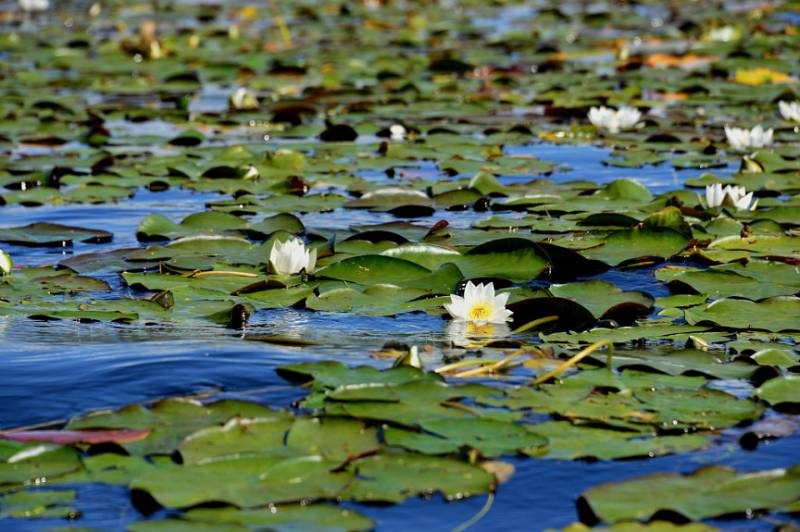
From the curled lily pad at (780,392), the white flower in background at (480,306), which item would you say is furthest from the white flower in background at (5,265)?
the curled lily pad at (780,392)

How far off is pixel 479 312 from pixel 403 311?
1.10 ft

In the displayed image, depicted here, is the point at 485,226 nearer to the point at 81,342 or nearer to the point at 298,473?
the point at 81,342

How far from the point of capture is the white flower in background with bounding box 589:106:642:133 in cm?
777

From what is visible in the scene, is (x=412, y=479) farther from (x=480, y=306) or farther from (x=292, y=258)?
(x=292, y=258)

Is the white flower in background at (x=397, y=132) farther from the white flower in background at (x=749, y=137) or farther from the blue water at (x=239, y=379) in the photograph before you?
the blue water at (x=239, y=379)

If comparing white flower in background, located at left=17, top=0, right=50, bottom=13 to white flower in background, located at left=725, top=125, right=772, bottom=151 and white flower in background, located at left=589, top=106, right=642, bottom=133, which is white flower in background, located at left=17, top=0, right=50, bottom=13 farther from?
white flower in background, located at left=725, top=125, right=772, bottom=151

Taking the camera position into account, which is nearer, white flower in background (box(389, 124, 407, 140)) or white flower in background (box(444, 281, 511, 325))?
white flower in background (box(444, 281, 511, 325))

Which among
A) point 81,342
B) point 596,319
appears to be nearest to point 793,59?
point 596,319

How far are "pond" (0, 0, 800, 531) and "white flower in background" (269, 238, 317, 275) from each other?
0.01 metres

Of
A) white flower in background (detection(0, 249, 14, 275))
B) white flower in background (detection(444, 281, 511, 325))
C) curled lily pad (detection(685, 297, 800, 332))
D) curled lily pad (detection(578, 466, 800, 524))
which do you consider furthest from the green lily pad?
white flower in background (detection(0, 249, 14, 275))

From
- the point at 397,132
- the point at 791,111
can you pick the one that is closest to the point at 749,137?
the point at 791,111

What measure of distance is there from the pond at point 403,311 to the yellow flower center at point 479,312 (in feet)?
0.11

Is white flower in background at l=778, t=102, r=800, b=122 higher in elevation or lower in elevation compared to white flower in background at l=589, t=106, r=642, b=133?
higher

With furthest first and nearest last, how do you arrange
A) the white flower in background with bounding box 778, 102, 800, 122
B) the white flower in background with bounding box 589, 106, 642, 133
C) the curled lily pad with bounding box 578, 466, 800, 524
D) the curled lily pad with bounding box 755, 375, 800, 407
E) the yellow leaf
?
the yellow leaf
the white flower in background with bounding box 589, 106, 642, 133
the white flower in background with bounding box 778, 102, 800, 122
the curled lily pad with bounding box 755, 375, 800, 407
the curled lily pad with bounding box 578, 466, 800, 524
